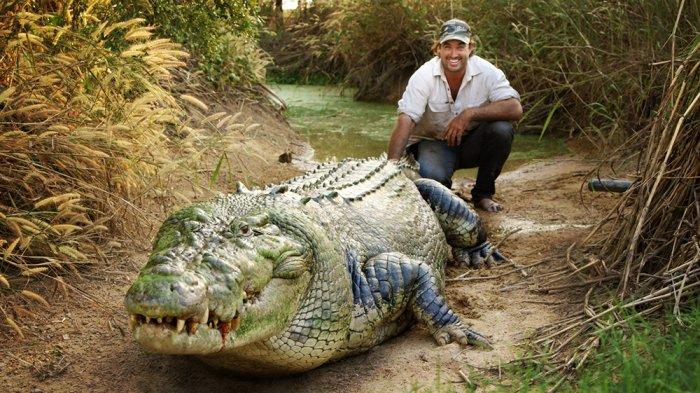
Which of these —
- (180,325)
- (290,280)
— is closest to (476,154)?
(290,280)

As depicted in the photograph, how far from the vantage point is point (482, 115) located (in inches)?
249

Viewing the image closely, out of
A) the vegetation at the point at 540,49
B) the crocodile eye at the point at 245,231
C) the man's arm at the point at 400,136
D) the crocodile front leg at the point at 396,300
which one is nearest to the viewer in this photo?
the crocodile eye at the point at 245,231

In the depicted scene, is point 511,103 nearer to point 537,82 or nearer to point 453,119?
point 453,119

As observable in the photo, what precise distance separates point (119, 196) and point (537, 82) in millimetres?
5649

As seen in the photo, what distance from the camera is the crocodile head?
2.67 metres

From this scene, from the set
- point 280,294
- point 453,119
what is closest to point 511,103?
point 453,119

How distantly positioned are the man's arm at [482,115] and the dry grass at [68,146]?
6.51ft

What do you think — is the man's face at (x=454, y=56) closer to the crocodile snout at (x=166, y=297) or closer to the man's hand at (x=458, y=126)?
the man's hand at (x=458, y=126)

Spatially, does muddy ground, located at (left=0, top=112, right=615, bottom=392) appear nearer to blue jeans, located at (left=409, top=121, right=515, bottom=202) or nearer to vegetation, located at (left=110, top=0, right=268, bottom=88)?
blue jeans, located at (left=409, top=121, right=515, bottom=202)

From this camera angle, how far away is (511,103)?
630cm

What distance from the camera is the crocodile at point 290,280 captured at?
2742 mm

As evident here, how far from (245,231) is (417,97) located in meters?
3.37

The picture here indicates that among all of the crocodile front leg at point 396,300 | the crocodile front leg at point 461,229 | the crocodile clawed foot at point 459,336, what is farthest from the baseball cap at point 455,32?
the crocodile clawed foot at point 459,336

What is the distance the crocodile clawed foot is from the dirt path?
0.05m
